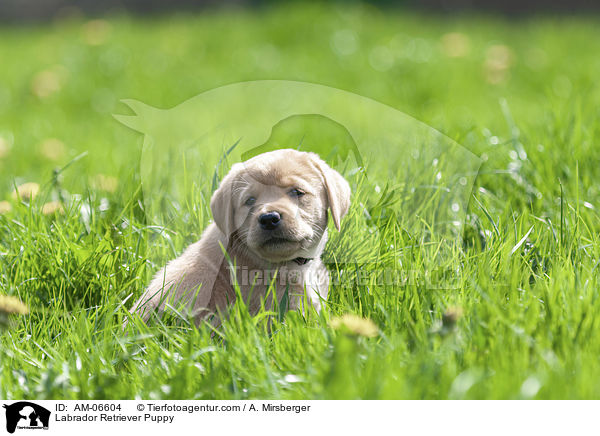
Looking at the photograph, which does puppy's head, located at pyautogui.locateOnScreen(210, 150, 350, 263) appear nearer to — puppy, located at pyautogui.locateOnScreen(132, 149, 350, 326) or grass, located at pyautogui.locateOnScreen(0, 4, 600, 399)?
puppy, located at pyautogui.locateOnScreen(132, 149, 350, 326)

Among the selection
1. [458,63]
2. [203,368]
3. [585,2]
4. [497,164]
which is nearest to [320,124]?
[203,368]

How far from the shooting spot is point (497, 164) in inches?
135

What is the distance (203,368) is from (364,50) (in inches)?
233

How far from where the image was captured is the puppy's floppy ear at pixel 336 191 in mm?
2154

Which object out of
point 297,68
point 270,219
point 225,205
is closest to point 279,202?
point 270,219

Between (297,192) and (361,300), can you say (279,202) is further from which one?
(361,300)

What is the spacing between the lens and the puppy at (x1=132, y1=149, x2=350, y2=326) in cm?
210

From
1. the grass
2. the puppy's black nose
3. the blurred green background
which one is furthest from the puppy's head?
the blurred green background

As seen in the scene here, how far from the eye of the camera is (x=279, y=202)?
209 cm

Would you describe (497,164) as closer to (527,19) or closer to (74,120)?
(74,120)
